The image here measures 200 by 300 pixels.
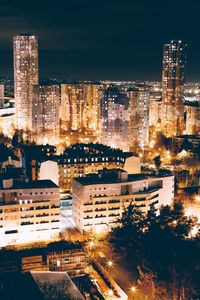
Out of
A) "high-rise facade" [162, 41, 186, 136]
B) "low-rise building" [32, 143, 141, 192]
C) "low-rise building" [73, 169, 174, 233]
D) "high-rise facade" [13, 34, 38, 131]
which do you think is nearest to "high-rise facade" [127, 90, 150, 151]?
"high-rise facade" [162, 41, 186, 136]

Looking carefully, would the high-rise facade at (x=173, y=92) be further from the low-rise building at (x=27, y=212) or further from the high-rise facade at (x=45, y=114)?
the low-rise building at (x=27, y=212)

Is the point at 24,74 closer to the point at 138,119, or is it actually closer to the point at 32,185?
the point at 138,119

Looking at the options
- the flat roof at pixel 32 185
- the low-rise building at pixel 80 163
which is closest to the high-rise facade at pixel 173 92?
the low-rise building at pixel 80 163

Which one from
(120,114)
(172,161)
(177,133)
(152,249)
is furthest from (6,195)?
(177,133)

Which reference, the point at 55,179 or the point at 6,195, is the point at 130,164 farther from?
the point at 6,195

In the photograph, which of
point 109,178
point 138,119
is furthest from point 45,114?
point 109,178

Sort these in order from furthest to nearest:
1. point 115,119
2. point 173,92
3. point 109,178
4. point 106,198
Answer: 1. point 173,92
2. point 115,119
3. point 109,178
4. point 106,198

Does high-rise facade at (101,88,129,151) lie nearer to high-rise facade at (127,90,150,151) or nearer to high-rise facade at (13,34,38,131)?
high-rise facade at (127,90,150,151)
